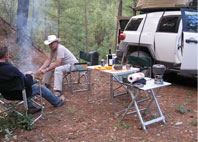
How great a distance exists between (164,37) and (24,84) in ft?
10.6

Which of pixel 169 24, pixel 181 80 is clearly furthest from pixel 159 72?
pixel 181 80

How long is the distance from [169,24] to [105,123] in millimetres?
2855

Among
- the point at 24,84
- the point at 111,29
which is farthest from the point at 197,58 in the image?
the point at 111,29

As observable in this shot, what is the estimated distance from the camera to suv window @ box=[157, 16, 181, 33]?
4547 mm

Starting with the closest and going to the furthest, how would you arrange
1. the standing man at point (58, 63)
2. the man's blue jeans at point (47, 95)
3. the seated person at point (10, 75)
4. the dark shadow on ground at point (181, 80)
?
the seated person at point (10, 75) < the man's blue jeans at point (47, 95) < the standing man at point (58, 63) < the dark shadow on ground at point (181, 80)

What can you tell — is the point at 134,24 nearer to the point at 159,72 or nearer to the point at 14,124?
the point at 159,72

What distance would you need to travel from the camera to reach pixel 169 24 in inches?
184

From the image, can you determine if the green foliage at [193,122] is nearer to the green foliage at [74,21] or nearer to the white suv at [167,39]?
the white suv at [167,39]

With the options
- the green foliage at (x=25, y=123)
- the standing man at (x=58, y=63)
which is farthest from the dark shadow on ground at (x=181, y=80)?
the green foliage at (x=25, y=123)

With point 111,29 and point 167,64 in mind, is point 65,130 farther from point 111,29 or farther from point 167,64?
point 111,29

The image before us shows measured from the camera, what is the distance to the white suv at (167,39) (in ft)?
13.8

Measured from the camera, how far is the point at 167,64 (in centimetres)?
470

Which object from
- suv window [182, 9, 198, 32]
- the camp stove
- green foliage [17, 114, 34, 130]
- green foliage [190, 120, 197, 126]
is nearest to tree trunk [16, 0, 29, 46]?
green foliage [17, 114, 34, 130]

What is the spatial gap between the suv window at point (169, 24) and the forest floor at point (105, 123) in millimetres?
1464
